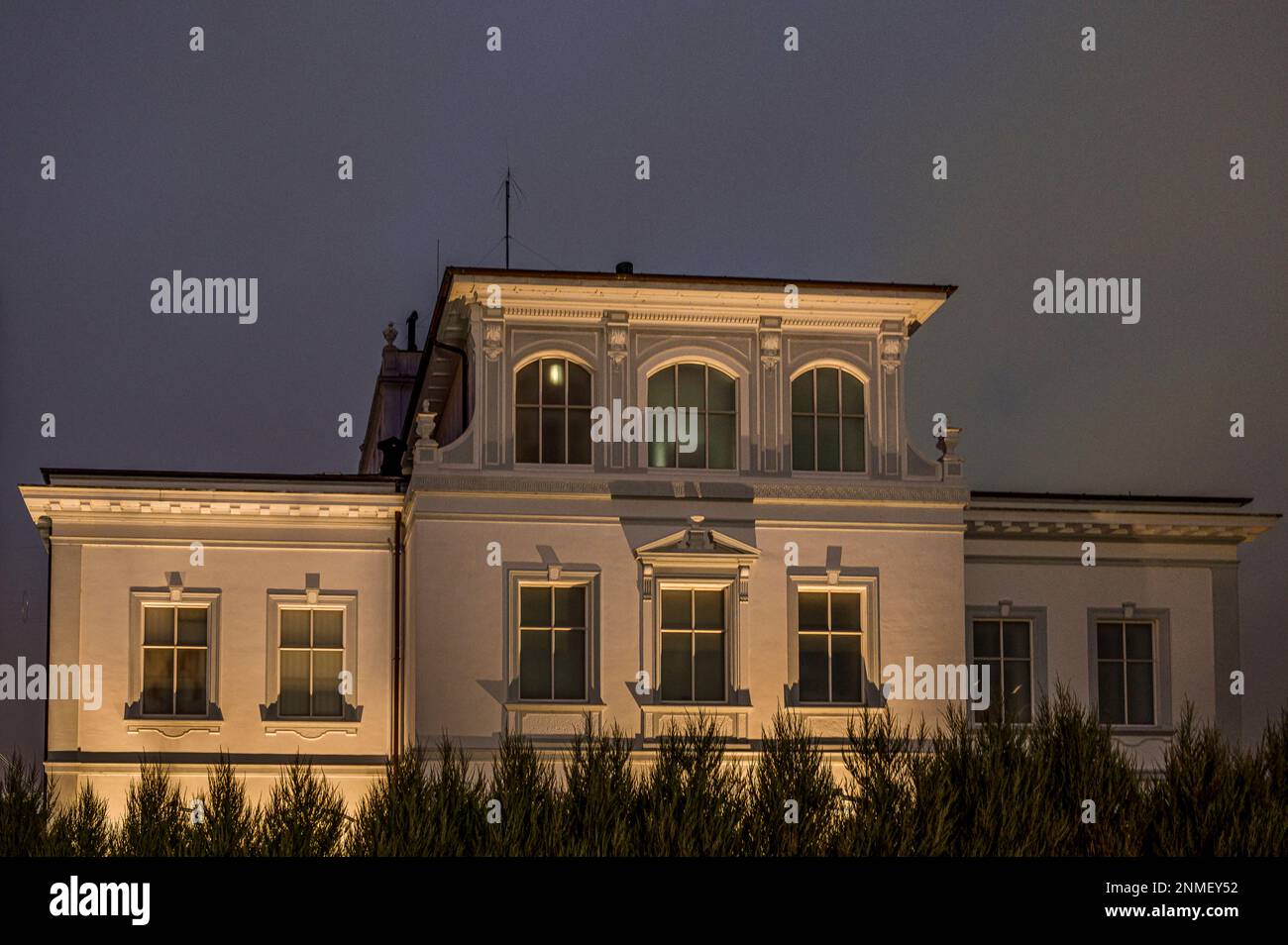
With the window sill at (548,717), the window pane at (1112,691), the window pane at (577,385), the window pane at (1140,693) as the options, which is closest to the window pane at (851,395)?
the window pane at (577,385)

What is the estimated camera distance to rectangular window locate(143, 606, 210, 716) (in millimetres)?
Result: 37625

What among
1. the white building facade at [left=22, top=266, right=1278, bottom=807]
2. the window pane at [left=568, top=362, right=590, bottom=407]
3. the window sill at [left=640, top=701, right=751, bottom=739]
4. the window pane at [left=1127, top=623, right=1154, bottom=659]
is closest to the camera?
the window sill at [left=640, top=701, right=751, bottom=739]

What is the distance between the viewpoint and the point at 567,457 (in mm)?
36312

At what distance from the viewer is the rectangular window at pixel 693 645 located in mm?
35875

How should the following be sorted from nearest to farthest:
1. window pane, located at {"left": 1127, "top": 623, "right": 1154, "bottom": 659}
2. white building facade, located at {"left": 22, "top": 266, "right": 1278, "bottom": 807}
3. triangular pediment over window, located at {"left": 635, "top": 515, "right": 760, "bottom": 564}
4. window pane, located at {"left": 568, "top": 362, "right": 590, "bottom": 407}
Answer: white building facade, located at {"left": 22, "top": 266, "right": 1278, "bottom": 807} < triangular pediment over window, located at {"left": 635, "top": 515, "right": 760, "bottom": 564} < window pane, located at {"left": 568, "top": 362, "right": 590, "bottom": 407} < window pane, located at {"left": 1127, "top": 623, "right": 1154, "bottom": 659}

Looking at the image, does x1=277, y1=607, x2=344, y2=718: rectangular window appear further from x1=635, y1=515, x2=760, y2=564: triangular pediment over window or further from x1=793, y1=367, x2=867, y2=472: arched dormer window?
x1=793, y1=367, x2=867, y2=472: arched dormer window

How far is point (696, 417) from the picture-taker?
3681cm

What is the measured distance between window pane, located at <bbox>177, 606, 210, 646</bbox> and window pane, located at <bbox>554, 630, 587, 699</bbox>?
23.4 ft

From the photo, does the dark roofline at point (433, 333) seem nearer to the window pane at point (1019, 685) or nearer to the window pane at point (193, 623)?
the window pane at point (193, 623)

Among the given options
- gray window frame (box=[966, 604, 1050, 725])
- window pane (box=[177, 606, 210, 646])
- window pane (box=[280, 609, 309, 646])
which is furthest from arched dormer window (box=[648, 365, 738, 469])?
window pane (box=[177, 606, 210, 646])

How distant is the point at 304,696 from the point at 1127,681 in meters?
16.3

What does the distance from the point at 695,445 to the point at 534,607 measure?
13.7 ft

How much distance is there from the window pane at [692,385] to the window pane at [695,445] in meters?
0.29
